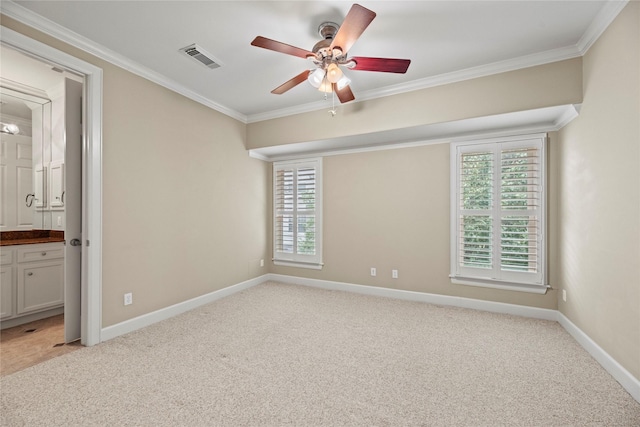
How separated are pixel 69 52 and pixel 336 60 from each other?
233 cm

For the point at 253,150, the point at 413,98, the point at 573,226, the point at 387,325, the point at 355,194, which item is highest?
the point at 413,98

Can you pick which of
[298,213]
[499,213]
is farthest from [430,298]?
[298,213]

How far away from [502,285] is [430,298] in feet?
2.85

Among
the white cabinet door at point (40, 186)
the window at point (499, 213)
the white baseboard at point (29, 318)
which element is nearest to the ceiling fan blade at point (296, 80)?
the window at point (499, 213)

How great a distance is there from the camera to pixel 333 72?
2229 millimetres

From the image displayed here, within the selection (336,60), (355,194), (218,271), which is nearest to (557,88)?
(336,60)

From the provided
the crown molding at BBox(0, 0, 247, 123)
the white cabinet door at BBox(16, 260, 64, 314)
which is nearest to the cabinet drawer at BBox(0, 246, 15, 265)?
the white cabinet door at BBox(16, 260, 64, 314)

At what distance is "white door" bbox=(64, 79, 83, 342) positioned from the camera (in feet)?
8.46

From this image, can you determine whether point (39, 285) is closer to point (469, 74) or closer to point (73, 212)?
point (73, 212)

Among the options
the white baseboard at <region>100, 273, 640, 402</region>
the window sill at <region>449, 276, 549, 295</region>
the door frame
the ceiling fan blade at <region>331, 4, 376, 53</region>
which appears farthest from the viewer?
the window sill at <region>449, 276, 549, 295</region>

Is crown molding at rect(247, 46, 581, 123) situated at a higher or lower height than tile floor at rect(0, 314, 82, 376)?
higher

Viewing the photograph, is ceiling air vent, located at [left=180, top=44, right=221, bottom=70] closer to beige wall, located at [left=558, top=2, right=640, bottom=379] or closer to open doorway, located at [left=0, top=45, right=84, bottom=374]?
open doorway, located at [left=0, top=45, right=84, bottom=374]

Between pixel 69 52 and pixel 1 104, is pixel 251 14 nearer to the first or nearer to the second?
pixel 69 52

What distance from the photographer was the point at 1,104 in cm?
366
